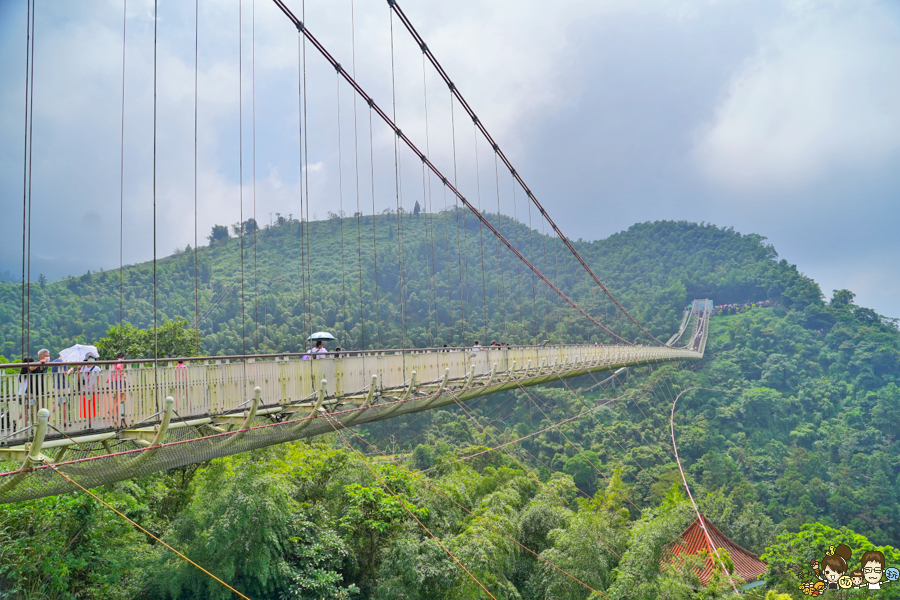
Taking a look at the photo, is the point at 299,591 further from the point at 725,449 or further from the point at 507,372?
the point at 725,449

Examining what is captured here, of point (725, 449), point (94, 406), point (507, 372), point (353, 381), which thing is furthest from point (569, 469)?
point (94, 406)

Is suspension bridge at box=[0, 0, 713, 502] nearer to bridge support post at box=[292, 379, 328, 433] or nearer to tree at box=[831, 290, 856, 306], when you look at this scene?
bridge support post at box=[292, 379, 328, 433]

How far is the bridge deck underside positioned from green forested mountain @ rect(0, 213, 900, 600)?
3.48 feet

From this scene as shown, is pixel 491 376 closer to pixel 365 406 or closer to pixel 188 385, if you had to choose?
pixel 365 406

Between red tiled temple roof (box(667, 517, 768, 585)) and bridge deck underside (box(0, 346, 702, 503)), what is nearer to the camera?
bridge deck underside (box(0, 346, 702, 503))

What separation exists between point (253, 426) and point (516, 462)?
58.6 feet

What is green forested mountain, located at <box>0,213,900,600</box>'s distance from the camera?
10.1 metres

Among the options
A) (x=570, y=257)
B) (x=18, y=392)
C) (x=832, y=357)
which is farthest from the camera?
(x=570, y=257)

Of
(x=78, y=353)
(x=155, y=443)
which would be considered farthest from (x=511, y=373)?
(x=155, y=443)

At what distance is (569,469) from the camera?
107ft

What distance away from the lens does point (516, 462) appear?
23.3m

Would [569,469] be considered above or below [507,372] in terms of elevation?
below

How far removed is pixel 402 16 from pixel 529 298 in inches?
1897

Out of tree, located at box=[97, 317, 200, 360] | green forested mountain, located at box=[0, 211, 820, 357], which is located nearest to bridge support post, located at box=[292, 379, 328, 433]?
green forested mountain, located at box=[0, 211, 820, 357]
